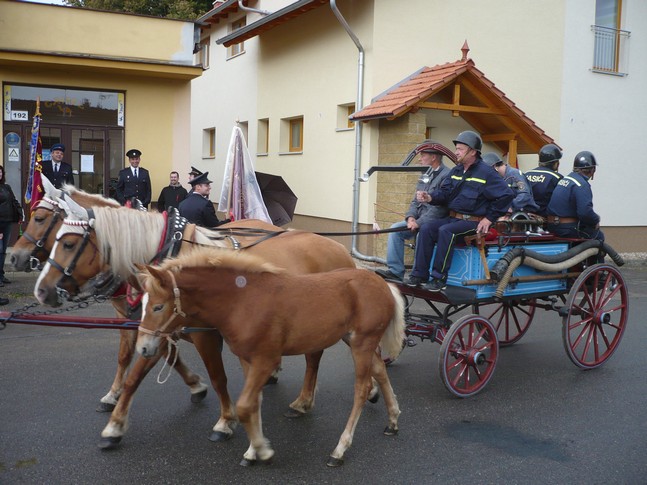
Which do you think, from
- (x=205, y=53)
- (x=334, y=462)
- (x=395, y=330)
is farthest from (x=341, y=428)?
(x=205, y=53)

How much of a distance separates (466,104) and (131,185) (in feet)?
22.9

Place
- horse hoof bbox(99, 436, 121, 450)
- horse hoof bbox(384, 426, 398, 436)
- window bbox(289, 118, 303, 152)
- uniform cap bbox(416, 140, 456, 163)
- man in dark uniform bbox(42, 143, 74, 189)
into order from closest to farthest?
horse hoof bbox(99, 436, 121, 450)
horse hoof bbox(384, 426, 398, 436)
uniform cap bbox(416, 140, 456, 163)
man in dark uniform bbox(42, 143, 74, 189)
window bbox(289, 118, 303, 152)

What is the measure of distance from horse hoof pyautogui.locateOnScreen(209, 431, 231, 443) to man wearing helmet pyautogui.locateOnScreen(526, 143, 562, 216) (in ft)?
15.4

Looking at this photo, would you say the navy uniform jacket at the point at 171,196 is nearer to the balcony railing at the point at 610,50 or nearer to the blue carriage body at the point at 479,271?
the blue carriage body at the point at 479,271

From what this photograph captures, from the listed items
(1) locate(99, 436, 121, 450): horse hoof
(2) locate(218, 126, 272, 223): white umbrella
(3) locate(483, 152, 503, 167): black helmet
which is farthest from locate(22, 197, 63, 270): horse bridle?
(3) locate(483, 152, 503, 167): black helmet

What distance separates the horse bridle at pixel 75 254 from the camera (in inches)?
185

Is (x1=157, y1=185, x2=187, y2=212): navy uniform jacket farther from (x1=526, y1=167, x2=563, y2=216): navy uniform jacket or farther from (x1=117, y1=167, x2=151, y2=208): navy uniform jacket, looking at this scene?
(x1=526, y1=167, x2=563, y2=216): navy uniform jacket

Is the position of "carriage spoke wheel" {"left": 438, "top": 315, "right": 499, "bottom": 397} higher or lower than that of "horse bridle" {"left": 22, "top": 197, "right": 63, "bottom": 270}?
lower

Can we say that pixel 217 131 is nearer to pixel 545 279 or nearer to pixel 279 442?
pixel 545 279

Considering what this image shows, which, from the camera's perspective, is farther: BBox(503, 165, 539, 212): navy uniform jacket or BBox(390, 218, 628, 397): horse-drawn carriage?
BBox(503, 165, 539, 212): navy uniform jacket

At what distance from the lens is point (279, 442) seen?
189 inches

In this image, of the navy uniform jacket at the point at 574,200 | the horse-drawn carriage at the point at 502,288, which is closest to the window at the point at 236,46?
the navy uniform jacket at the point at 574,200

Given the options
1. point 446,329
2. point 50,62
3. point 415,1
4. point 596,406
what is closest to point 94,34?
point 50,62

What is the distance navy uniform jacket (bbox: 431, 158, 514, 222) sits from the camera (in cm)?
603
